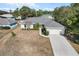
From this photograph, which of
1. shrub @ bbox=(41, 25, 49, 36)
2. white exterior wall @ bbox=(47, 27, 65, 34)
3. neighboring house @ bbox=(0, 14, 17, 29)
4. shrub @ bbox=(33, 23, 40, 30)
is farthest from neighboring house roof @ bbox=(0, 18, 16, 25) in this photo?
white exterior wall @ bbox=(47, 27, 65, 34)

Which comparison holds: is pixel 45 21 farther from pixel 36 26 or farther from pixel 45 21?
pixel 36 26

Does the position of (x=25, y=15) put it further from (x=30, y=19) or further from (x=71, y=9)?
(x=71, y=9)

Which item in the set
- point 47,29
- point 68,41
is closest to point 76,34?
point 68,41

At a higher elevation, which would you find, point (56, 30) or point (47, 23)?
point (47, 23)

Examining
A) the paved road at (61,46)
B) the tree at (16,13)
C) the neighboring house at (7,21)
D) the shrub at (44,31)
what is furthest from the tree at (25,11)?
the paved road at (61,46)

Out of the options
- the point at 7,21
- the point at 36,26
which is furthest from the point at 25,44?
the point at 7,21
